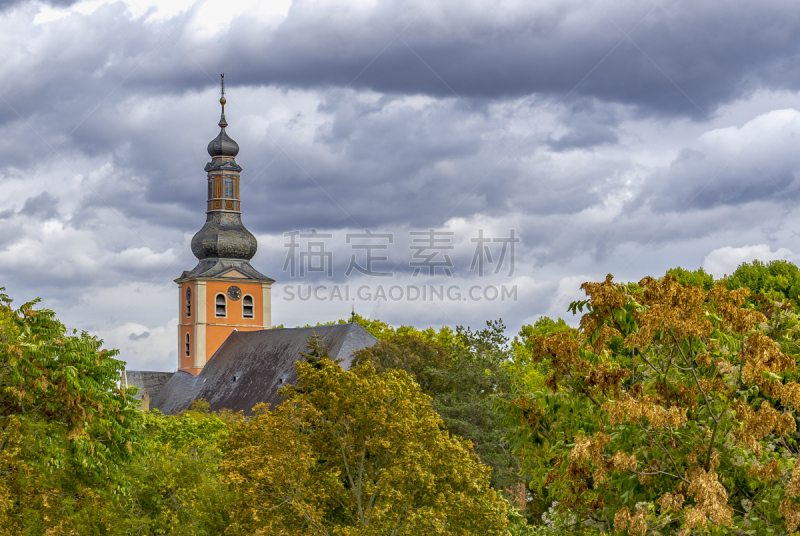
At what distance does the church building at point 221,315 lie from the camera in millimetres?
73131

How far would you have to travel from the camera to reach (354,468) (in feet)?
67.7

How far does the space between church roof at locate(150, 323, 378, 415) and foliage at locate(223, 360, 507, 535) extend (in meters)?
39.5

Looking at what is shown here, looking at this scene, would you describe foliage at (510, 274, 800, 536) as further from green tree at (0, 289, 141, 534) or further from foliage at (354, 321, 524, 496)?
foliage at (354, 321, 524, 496)

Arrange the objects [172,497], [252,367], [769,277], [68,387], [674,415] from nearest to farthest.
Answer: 1. [674,415]
2. [68,387]
3. [172,497]
4. [769,277]
5. [252,367]

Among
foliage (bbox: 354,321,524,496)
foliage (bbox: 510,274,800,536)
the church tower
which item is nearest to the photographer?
foliage (bbox: 510,274,800,536)

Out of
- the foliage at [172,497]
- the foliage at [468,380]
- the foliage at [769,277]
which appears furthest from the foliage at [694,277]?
the foliage at [172,497]

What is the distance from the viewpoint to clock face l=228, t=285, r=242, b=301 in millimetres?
85938

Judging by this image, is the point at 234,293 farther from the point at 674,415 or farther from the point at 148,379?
the point at 674,415

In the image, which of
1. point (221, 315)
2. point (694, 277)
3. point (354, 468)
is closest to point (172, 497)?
point (354, 468)

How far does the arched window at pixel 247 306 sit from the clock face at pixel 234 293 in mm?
657

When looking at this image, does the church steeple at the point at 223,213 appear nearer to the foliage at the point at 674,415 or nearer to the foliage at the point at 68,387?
the foliage at the point at 68,387

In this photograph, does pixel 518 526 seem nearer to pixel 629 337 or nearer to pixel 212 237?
pixel 629 337

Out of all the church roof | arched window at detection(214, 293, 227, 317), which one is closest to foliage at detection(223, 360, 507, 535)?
the church roof

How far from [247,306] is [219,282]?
10.8ft
